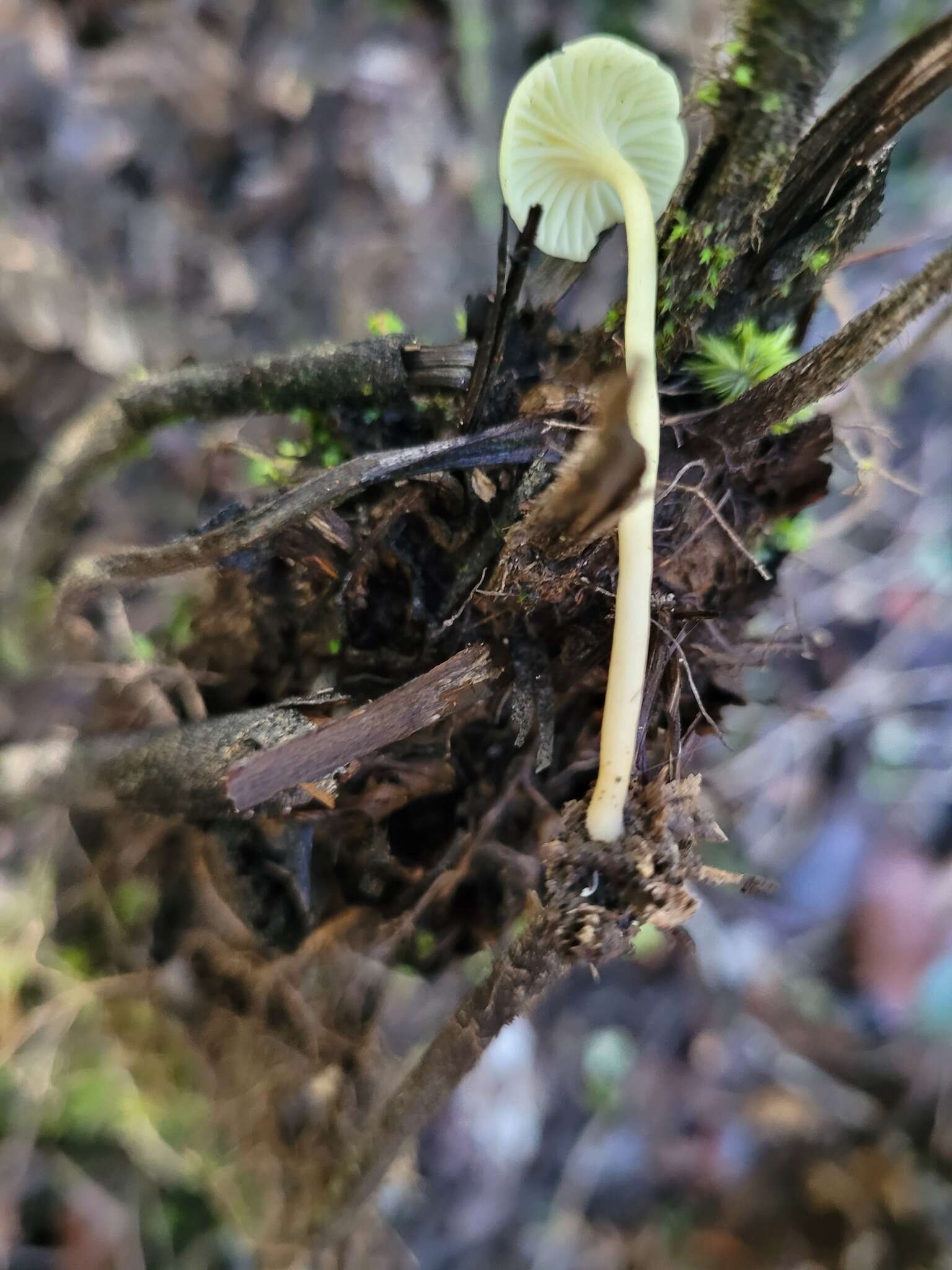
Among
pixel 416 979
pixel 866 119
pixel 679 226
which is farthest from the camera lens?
pixel 416 979

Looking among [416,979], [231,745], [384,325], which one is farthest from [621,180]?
[416,979]

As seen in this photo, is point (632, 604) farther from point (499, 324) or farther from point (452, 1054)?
point (452, 1054)

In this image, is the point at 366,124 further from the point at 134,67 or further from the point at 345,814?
the point at 345,814

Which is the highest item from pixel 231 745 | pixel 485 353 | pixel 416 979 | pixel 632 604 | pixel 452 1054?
pixel 485 353

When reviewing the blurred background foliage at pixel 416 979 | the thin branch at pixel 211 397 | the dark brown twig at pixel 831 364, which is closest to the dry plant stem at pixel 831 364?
the dark brown twig at pixel 831 364

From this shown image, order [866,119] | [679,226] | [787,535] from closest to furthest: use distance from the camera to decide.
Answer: [866,119] < [679,226] < [787,535]

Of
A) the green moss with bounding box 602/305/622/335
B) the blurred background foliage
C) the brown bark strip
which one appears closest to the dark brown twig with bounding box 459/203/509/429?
the green moss with bounding box 602/305/622/335
